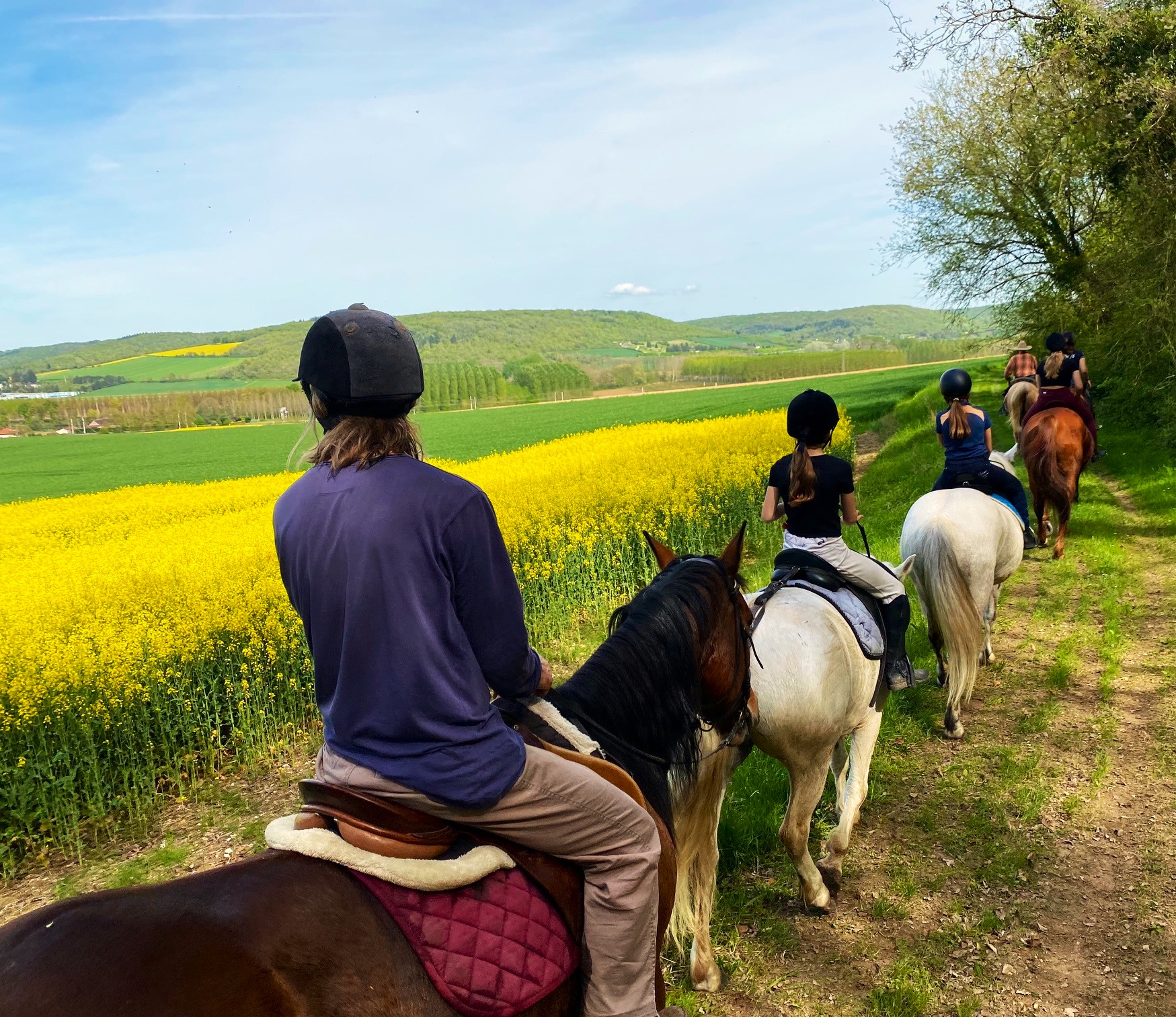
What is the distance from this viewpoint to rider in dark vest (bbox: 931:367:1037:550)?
6617mm

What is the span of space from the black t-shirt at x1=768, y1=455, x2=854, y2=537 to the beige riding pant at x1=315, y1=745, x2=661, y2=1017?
2543 millimetres

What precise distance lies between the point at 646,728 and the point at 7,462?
57588 millimetres

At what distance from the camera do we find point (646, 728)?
2674 millimetres

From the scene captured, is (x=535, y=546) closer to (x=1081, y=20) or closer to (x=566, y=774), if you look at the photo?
(x=566, y=774)

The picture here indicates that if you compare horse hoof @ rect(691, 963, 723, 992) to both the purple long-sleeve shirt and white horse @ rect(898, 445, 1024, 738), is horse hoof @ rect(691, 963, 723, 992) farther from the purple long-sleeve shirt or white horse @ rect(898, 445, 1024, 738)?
white horse @ rect(898, 445, 1024, 738)

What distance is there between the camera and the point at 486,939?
1.89 m

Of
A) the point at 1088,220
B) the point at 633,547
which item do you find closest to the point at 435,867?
the point at 633,547

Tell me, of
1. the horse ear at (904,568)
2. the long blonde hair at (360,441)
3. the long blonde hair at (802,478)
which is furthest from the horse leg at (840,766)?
the long blonde hair at (360,441)

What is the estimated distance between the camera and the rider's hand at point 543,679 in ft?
7.18

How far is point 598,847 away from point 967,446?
5891mm

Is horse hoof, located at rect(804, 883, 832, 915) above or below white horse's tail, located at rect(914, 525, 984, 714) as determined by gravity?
below

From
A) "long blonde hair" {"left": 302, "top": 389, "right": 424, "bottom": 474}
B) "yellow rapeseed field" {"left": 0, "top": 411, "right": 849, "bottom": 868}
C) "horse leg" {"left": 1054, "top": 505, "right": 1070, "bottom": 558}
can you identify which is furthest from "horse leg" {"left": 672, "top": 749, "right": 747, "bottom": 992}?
"horse leg" {"left": 1054, "top": 505, "right": 1070, "bottom": 558}

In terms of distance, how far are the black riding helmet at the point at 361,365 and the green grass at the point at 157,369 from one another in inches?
5528

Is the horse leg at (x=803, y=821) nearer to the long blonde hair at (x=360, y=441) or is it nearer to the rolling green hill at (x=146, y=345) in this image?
the long blonde hair at (x=360, y=441)
